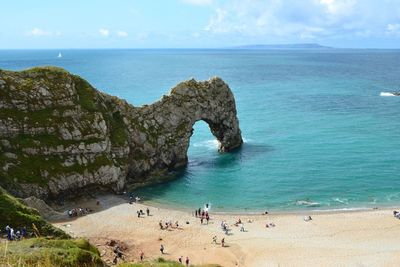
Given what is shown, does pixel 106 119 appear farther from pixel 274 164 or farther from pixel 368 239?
pixel 368 239

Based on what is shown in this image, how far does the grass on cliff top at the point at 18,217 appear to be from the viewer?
128ft

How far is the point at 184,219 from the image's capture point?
58531mm

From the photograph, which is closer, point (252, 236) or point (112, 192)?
point (252, 236)

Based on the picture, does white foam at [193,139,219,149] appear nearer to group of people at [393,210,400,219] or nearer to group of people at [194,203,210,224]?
group of people at [194,203,210,224]

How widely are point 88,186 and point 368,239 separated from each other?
3756cm

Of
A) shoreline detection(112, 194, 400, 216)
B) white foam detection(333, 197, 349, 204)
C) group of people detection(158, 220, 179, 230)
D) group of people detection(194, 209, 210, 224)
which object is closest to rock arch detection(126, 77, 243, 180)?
shoreline detection(112, 194, 400, 216)

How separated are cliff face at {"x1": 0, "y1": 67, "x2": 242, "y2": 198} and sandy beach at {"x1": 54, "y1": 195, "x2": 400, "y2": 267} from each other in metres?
5.36

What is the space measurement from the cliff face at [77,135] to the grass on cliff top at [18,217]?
52.7 feet

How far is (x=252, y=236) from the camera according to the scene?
174ft

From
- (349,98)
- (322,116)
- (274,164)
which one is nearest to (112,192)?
(274,164)

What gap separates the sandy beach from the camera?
155 ft

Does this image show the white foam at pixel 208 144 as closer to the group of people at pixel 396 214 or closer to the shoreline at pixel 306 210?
the shoreline at pixel 306 210

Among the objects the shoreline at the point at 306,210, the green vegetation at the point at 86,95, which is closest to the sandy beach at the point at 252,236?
the shoreline at the point at 306,210

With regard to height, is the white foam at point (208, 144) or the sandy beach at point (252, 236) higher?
the white foam at point (208, 144)
